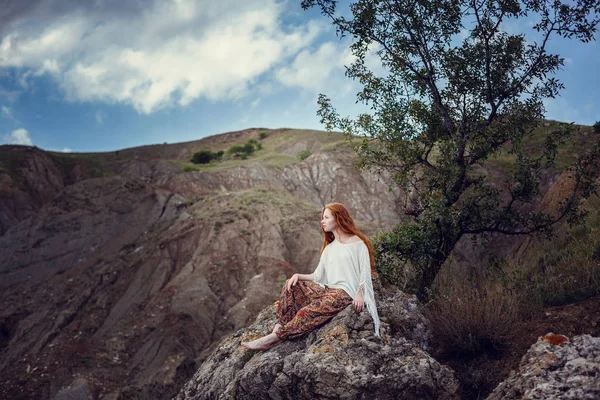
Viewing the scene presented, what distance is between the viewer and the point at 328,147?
120 ft

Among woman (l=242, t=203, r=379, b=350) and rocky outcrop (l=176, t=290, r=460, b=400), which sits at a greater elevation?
woman (l=242, t=203, r=379, b=350)

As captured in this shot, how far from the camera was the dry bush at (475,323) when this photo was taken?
17.5ft

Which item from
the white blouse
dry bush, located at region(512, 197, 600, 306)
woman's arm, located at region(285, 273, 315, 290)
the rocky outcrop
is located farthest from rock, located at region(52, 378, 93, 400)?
dry bush, located at region(512, 197, 600, 306)

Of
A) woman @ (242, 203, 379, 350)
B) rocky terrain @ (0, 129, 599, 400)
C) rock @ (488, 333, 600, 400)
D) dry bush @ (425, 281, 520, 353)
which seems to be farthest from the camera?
dry bush @ (425, 281, 520, 353)

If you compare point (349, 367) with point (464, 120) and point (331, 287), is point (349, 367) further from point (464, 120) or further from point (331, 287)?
point (464, 120)

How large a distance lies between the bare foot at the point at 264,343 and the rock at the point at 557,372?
2.37m

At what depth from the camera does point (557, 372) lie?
3836 millimetres

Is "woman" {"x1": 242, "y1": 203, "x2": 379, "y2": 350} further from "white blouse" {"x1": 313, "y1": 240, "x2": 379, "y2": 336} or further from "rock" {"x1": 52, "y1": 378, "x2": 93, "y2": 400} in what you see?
"rock" {"x1": 52, "y1": 378, "x2": 93, "y2": 400}

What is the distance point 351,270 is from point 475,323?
173cm

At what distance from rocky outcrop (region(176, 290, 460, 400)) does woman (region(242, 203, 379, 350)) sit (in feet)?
0.47

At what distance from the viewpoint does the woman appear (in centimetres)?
498

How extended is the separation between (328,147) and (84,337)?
24.5m

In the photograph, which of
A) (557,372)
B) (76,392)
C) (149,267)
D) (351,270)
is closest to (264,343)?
(351,270)

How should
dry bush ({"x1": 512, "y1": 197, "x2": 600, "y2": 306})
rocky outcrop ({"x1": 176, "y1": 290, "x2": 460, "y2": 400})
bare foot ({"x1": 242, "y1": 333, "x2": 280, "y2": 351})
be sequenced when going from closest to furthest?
rocky outcrop ({"x1": 176, "y1": 290, "x2": 460, "y2": 400})
bare foot ({"x1": 242, "y1": 333, "x2": 280, "y2": 351})
dry bush ({"x1": 512, "y1": 197, "x2": 600, "y2": 306})
